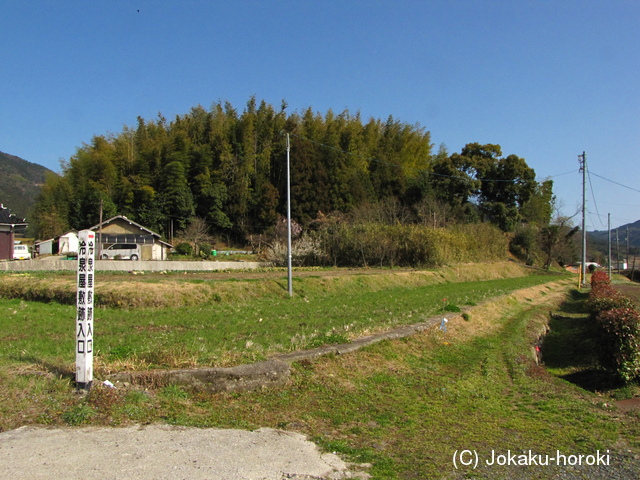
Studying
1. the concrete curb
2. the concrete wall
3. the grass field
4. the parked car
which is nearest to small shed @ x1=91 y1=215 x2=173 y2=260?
the parked car

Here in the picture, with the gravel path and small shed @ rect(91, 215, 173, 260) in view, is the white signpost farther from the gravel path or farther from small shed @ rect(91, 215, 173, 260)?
small shed @ rect(91, 215, 173, 260)

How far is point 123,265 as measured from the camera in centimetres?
3011

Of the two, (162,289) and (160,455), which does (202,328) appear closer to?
(162,289)

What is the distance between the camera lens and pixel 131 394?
15.6 ft

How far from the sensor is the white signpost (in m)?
4.74

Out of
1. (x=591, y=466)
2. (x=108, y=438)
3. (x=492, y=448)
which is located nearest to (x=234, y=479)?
(x=108, y=438)

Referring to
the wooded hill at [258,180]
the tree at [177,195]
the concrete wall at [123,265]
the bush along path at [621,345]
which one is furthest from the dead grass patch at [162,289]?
the tree at [177,195]

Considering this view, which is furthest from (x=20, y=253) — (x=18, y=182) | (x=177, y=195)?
(x=18, y=182)

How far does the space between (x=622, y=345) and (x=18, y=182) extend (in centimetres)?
16395

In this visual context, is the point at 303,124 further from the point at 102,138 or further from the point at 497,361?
the point at 497,361

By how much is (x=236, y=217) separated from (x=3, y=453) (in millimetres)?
48178

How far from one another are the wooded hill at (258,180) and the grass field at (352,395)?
36670 mm

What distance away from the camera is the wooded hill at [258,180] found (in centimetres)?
4684

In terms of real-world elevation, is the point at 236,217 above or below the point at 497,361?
above
